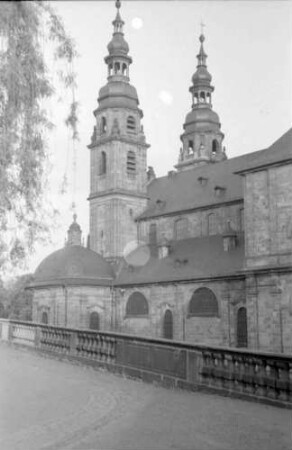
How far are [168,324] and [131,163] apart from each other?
47.4ft

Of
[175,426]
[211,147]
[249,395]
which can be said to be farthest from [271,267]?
[211,147]

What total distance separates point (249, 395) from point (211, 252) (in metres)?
24.8

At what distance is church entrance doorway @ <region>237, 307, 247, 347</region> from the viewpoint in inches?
1136

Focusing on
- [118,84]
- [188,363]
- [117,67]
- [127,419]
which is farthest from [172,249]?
[127,419]

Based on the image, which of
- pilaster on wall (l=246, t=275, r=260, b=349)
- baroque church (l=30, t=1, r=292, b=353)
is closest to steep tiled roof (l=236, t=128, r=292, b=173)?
baroque church (l=30, t=1, r=292, b=353)

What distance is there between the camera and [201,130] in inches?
2200

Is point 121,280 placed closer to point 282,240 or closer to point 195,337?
point 195,337

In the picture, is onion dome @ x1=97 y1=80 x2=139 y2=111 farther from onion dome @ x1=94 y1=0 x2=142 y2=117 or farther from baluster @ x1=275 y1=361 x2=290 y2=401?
baluster @ x1=275 y1=361 x2=290 y2=401

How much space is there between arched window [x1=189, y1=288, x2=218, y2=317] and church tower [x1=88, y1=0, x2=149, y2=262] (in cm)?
1078

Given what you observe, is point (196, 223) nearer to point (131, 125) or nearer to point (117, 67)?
point (131, 125)

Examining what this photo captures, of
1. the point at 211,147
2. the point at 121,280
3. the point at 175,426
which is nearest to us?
the point at 175,426

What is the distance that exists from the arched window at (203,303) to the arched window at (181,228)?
7808mm

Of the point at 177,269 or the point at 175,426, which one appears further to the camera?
the point at 177,269

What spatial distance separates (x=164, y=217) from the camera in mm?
40656
